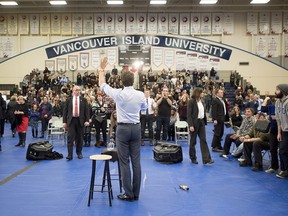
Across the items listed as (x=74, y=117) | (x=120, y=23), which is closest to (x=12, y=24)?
(x=120, y=23)

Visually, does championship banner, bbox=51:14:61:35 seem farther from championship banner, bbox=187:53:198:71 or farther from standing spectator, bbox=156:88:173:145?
standing spectator, bbox=156:88:173:145

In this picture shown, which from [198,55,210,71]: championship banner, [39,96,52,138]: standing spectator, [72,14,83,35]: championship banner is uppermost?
[72,14,83,35]: championship banner

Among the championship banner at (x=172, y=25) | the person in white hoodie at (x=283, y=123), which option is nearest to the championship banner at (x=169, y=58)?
the championship banner at (x=172, y=25)

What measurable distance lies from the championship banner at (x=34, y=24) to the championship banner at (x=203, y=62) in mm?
12077

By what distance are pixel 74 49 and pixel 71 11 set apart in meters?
2.72

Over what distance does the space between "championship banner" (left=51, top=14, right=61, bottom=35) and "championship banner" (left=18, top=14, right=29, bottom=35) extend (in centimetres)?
181

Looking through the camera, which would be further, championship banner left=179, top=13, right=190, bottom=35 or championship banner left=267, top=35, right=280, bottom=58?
championship banner left=179, top=13, right=190, bottom=35

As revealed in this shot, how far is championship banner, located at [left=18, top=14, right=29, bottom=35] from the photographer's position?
79.0 feet

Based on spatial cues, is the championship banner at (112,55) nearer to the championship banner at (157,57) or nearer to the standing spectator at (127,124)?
the championship banner at (157,57)

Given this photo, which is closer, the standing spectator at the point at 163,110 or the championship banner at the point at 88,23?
the standing spectator at the point at 163,110

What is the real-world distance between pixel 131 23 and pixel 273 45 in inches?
408

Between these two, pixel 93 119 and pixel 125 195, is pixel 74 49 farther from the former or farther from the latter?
pixel 125 195

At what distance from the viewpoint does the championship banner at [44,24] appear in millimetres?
24125

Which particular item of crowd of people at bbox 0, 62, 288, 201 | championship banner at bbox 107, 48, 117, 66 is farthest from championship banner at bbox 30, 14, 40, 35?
crowd of people at bbox 0, 62, 288, 201
